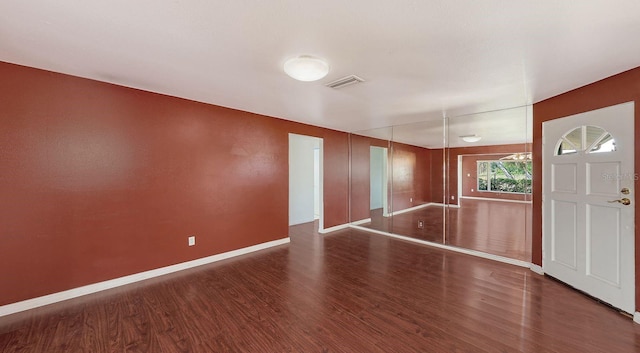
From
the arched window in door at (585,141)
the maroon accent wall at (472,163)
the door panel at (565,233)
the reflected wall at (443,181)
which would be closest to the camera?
the arched window in door at (585,141)

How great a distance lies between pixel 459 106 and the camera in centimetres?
356

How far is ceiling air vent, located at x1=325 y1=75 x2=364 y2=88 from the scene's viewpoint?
2504 millimetres

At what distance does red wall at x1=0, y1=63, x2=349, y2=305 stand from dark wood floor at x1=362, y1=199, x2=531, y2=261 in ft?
10.9

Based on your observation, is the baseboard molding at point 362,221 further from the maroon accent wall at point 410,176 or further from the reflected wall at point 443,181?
the maroon accent wall at point 410,176

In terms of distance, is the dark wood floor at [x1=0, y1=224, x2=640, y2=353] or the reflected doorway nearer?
the dark wood floor at [x1=0, y1=224, x2=640, y2=353]

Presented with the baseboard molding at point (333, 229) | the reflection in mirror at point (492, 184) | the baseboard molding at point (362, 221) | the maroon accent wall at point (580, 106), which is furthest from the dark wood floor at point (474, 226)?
the baseboard molding at point (333, 229)

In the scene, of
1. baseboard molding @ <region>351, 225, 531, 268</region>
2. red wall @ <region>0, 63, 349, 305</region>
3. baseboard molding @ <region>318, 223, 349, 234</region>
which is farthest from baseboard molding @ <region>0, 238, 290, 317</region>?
baseboard molding @ <region>351, 225, 531, 268</region>

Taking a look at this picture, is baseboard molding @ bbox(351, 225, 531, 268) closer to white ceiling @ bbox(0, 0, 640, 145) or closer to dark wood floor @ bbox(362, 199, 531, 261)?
dark wood floor @ bbox(362, 199, 531, 261)

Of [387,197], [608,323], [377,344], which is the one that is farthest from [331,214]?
[608,323]

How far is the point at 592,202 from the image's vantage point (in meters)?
2.59

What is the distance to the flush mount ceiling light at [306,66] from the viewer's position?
200 cm

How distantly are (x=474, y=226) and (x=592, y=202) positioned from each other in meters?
3.01

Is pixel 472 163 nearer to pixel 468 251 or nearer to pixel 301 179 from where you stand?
pixel 468 251

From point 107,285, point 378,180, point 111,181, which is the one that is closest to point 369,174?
point 378,180
